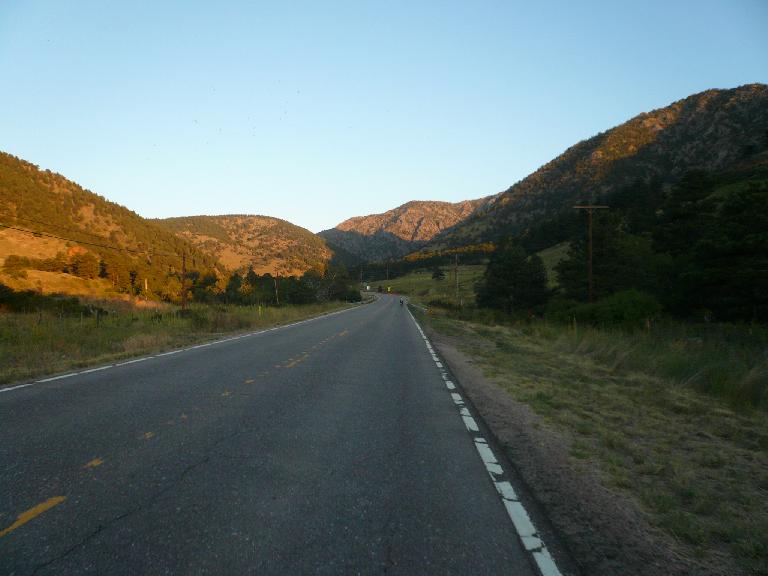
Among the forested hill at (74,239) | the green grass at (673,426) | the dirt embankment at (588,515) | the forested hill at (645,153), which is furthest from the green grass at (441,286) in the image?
→ the dirt embankment at (588,515)

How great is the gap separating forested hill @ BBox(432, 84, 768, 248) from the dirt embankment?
12121 centimetres

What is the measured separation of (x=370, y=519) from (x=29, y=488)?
9.18ft

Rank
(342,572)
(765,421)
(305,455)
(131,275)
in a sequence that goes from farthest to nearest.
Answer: (131,275), (765,421), (305,455), (342,572)

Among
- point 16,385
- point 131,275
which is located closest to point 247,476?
point 16,385

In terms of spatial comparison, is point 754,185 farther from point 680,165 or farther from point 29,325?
point 680,165

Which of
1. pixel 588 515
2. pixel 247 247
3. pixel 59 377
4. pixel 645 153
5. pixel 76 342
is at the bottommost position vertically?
pixel 588 515

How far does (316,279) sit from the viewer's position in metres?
80.4

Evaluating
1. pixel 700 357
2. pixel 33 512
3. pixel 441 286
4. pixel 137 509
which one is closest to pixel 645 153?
pixel 441 286

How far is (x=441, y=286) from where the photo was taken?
119875mm

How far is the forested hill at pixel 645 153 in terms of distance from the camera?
424 ft

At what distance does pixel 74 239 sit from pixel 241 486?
8478 cm

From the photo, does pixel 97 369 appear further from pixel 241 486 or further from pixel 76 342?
pixel 241 486

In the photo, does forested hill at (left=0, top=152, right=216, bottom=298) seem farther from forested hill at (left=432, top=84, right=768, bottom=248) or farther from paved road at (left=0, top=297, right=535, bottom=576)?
forested hill at (left=432, top=84, right=768, bottom=248)

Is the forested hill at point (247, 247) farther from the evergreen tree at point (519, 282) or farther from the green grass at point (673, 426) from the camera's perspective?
the green grass at point (673, 426)
